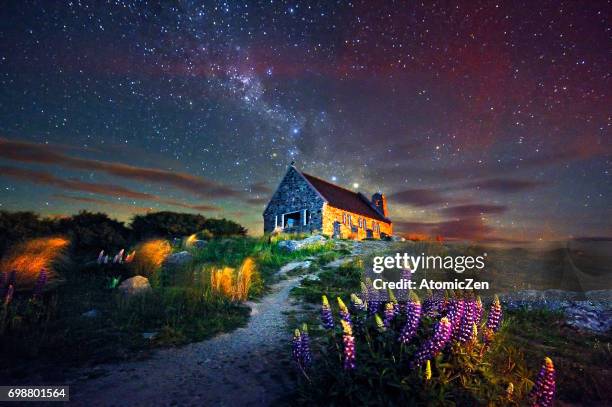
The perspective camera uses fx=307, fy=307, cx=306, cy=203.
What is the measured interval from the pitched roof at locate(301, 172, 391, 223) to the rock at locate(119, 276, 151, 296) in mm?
22030

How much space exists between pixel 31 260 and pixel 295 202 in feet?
78.9

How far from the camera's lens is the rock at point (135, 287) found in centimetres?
836

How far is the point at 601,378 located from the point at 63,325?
9.42m

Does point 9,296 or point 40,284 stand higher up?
point 40,284

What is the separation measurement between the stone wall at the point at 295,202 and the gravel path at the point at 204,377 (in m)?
23.2

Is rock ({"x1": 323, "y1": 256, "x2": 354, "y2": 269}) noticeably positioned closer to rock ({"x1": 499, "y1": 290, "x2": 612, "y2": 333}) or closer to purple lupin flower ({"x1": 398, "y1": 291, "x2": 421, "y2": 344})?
rock ({"x1": 499, "y1": 290, "x2": 612, "y2": 333})

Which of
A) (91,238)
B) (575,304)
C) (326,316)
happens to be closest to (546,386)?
(326,316)

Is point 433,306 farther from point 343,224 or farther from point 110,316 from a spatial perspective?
point 343,224

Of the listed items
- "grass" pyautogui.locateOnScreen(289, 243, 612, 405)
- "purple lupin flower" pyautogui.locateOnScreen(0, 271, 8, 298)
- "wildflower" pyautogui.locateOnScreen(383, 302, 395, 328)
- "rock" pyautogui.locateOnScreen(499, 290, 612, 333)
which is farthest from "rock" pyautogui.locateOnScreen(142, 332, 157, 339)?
"rock" pyautogui.locateOnScreen(499, 290, 612, 333)

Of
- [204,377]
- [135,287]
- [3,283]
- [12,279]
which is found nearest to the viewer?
[204,377]

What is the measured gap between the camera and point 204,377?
4.55 metres

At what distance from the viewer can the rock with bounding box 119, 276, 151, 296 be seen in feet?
27.4

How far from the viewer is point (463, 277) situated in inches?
501

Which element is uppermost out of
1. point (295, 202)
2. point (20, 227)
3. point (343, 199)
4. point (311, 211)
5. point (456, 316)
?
point (343, 199)
